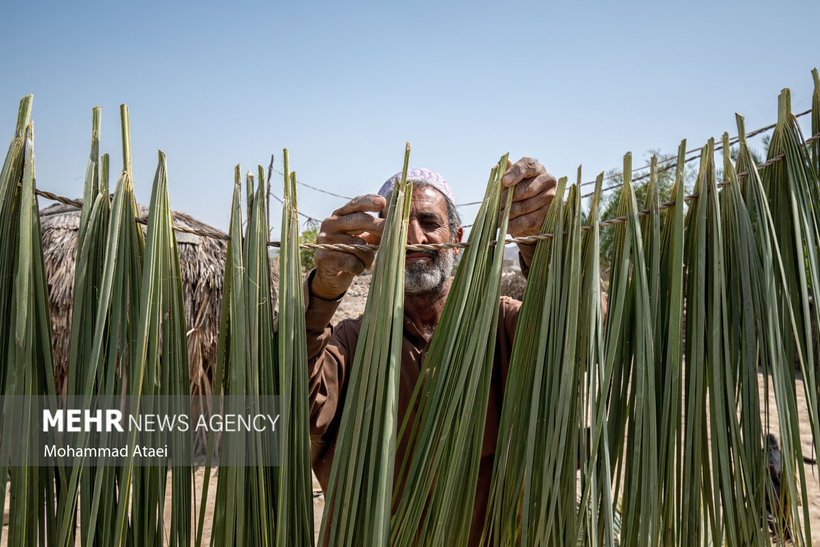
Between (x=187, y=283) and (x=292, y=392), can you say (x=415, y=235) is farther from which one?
(x=187, y=283)

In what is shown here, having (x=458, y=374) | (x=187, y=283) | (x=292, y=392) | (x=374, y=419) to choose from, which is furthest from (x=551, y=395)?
(x=187, y=283)

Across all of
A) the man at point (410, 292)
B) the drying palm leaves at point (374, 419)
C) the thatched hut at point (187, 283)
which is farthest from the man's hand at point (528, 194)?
the thatched hut at point (187, 283)

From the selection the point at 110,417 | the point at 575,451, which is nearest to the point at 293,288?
the point at 110,417

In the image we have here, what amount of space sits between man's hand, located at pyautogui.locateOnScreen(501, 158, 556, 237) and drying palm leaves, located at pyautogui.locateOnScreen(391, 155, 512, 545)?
0.08 metres

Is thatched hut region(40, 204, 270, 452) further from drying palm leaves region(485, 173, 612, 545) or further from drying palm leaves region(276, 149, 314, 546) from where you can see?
drying palm leaves region(485, 173, 612, 545)

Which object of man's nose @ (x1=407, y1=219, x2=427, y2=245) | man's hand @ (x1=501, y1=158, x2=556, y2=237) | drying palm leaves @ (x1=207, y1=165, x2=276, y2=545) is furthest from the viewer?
man's nose @ (x1=407, y1=219, x2=427, y2=245)

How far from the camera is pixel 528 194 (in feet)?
3.98

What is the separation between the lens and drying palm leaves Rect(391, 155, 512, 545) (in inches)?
39.6

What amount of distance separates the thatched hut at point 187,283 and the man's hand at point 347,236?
11.1 feet

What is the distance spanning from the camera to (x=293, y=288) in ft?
3.50

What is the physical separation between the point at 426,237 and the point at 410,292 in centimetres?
19

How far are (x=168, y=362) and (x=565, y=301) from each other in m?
0.74

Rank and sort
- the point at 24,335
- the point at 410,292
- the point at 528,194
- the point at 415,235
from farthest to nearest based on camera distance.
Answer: the point at 410,292
the point at 415,235
the point at 528,194
the point at 24,335

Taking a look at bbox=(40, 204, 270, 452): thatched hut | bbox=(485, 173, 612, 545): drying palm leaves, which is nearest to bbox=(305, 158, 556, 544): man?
bbox=(485, 173, 612, 545): drying palm leaves
